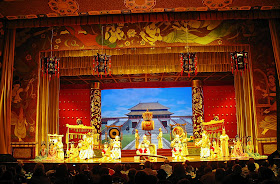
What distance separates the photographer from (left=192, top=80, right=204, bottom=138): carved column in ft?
39.1

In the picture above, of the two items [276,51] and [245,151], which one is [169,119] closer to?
[245,151]

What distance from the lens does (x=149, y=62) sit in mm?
9016

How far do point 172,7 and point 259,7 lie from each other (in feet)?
6.91

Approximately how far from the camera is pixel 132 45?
7938 mm

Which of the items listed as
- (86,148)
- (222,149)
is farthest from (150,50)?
(222,149)

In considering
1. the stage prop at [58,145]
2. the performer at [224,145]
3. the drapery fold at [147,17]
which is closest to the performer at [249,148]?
the performer at [224,145]

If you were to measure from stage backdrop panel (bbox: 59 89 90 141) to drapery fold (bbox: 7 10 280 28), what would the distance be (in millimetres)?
6192

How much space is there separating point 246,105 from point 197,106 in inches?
144

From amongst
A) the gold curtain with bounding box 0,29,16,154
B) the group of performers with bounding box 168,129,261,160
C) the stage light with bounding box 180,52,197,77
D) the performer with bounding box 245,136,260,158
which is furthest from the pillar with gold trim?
the performer with bounding box 245,136,260,158

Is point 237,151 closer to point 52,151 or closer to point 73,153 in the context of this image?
point 73,153

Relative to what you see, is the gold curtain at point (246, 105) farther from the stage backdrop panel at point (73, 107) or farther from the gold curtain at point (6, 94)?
the stage backdrop panel at point (73, 107)

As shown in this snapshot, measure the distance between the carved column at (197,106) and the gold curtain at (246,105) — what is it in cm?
275

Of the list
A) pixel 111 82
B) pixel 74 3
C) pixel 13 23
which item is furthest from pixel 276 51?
pixel 111 82

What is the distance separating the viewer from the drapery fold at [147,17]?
6805 mm
